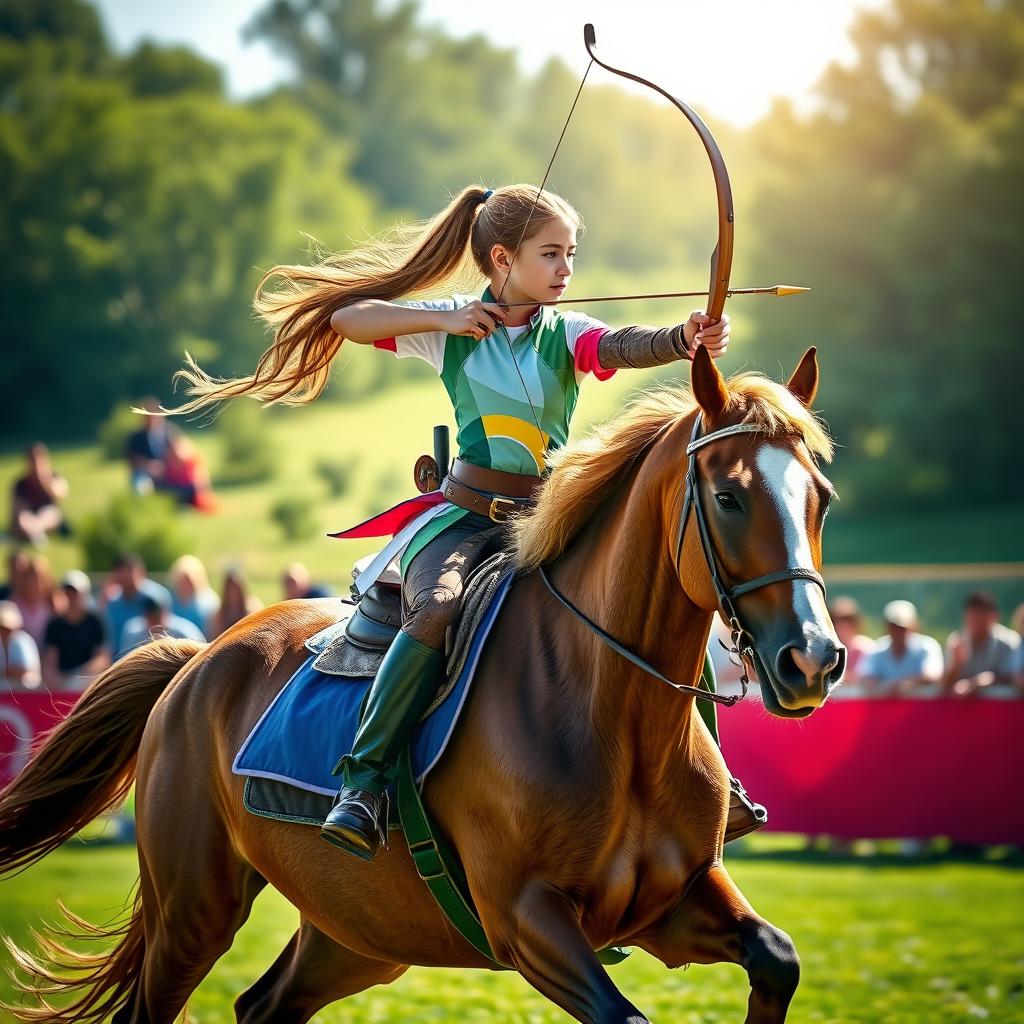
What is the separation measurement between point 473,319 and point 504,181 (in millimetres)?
32460

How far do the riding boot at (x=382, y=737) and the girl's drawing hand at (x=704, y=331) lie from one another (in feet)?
3.91

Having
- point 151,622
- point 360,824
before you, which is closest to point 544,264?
point 360,824

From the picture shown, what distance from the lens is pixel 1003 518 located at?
33375 mm

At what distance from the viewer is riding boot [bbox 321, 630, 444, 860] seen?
4.36 metres

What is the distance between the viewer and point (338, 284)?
16.5ft

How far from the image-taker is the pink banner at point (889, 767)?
1095 cm

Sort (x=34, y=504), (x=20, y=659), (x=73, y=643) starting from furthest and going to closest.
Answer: (x=34, y=504) < (x=73, y=643) < (x=20, y=659)

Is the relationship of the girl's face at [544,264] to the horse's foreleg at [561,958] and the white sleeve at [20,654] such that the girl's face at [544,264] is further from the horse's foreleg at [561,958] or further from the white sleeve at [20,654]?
the white sleeve at [20,654]

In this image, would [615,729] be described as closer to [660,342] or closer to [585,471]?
[585,471]

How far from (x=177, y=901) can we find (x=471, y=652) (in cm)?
171

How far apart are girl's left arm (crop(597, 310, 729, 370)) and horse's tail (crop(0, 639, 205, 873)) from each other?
2.42 m

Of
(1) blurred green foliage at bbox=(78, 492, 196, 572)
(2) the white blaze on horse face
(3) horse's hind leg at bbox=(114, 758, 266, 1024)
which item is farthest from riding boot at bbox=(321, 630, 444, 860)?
(1) blurred green foliage at bbox=(78, 492, 196, 572)

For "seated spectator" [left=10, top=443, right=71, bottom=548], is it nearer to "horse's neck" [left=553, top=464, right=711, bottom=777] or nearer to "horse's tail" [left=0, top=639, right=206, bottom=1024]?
"horse's tail" [left=0, top=639, right=206, bottom=1024]

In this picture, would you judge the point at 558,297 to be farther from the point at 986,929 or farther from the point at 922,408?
the point at 922,408
